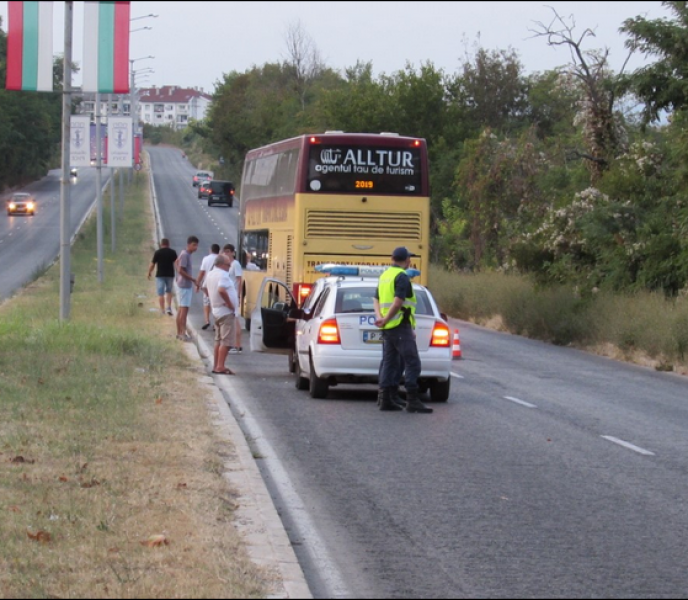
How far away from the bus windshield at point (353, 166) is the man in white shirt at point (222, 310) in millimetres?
5339

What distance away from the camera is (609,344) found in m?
25.7

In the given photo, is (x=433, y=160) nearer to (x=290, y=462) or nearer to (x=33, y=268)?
(x=33, y=268)

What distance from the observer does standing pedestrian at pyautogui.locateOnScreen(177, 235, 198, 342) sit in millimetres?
23016

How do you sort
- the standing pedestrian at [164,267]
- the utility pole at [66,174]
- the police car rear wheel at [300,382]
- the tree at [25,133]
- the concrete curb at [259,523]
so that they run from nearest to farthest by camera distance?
the concrete curb at [259,523] < the police car rear wheel at [300,382] < the utility pole at [66,174] < the standing pedestrian at [164,267] < the tree at [25,133]

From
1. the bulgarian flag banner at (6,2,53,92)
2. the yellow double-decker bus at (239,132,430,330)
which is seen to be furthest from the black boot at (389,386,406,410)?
the yellow double-decker bus at (239,132,430,330)

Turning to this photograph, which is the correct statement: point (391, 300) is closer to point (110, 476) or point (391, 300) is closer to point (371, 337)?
point (371, 337)

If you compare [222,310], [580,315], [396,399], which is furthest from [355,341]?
[580,315]

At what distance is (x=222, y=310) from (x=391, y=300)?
13.9 ft

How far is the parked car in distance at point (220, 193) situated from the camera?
98.8 metres

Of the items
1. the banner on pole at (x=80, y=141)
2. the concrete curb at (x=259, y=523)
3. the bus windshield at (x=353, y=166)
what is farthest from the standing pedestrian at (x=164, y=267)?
the concrete curb at (x=259, y=523)

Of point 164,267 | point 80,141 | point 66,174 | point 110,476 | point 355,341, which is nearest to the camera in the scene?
point 110,476

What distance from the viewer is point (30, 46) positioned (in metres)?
18.6

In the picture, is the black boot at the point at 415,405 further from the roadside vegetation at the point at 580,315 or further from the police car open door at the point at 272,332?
the roadside vegetation at the point at 580,315

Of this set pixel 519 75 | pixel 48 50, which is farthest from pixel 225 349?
pixel 519 75
